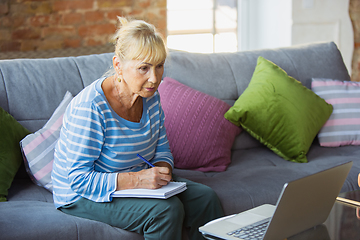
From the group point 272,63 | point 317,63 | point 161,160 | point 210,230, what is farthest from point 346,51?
point 210,230

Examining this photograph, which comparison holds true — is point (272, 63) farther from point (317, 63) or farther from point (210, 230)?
point (210, 230)

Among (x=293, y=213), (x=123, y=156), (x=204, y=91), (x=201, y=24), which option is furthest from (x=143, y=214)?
(x=201, y=24)

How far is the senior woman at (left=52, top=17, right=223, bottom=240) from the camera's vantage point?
1.32m

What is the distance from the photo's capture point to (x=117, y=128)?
140 cm

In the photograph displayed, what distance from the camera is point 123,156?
142cm

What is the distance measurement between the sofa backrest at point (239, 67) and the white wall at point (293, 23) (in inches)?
32.4

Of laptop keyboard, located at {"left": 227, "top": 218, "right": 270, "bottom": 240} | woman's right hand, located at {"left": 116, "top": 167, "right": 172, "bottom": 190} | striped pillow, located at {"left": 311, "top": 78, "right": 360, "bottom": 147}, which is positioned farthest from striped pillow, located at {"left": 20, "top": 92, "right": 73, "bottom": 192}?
striped pillow, located at {"left": 311, "top": 78, "right": 360, "bottom": 147}

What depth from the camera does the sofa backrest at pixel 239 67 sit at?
214cm

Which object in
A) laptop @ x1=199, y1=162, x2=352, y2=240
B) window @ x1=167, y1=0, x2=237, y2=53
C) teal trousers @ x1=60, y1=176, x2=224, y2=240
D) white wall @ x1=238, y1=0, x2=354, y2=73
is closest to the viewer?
laptop @ x1=199, y1=162, x2=352, y2=240

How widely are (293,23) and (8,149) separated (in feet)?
8.08

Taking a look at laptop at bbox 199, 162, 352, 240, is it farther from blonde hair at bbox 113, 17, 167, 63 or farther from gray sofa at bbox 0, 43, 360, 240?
blonde hair at bbox 113, 17, 167, 63

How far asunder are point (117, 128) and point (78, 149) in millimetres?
158

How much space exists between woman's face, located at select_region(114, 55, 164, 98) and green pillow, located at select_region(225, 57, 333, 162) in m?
0.69

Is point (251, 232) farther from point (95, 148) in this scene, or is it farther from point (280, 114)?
point (280, 114)
